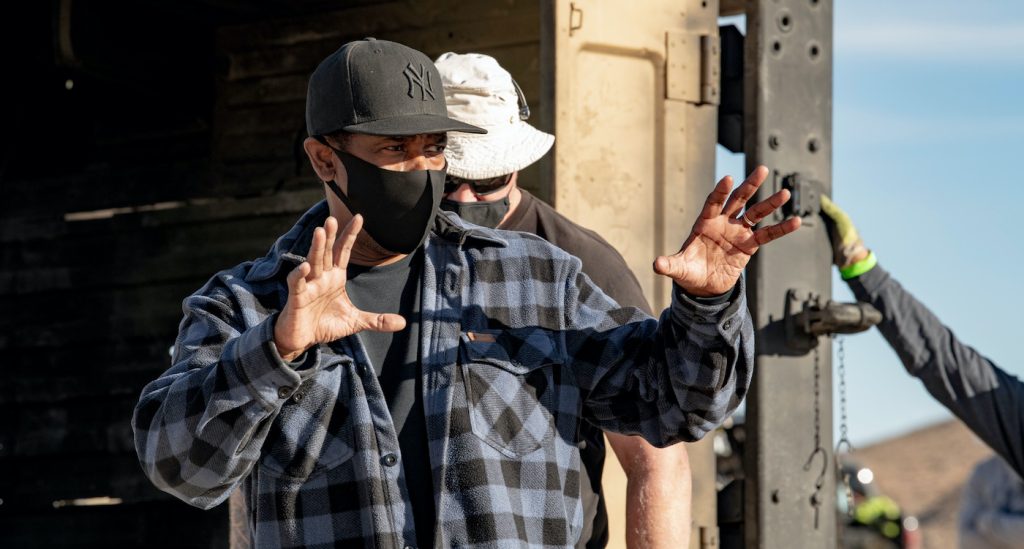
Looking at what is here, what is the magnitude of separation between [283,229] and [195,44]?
131cm

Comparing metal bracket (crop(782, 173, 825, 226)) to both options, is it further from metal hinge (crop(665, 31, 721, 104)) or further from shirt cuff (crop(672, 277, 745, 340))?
shirt cuff (crop(672, 277, 745, 340))

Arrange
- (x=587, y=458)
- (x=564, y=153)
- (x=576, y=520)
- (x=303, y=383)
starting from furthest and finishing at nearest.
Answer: (x=564, y=153), (x=587, y=458), (x=576, y=520), (x=303, y=383)

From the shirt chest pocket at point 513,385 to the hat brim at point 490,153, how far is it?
1074mm

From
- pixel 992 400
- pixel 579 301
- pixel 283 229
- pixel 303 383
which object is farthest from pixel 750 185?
pixel 283 229

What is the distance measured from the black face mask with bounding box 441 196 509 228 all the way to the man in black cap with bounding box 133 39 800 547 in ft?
2.97

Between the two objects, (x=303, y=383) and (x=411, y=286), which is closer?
(x=303, y=383)

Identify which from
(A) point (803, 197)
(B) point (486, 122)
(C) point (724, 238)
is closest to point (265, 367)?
(C) point (724, 238)

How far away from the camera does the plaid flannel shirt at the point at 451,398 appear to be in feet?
9.03

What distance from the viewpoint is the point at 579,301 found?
10.4ft

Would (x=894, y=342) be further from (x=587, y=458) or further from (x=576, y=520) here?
(x=576, y=520)

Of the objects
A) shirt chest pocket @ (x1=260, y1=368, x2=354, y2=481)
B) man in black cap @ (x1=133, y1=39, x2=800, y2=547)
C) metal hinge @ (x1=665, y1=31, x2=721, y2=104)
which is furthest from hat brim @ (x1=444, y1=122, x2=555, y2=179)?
metal hinge @ (x1=665, y1=31, x2=721, y2=104)

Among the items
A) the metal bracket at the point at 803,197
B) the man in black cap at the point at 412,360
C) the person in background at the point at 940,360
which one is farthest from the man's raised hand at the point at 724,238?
the person in background at the point at 940,360

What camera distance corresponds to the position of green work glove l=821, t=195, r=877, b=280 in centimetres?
588

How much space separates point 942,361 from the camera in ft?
20.2
